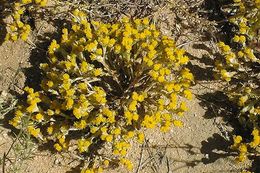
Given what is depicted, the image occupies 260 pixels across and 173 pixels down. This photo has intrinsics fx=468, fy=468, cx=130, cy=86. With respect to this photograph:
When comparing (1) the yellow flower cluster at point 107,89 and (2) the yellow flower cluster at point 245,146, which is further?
(2) the yellow flower cluster at point 245,146

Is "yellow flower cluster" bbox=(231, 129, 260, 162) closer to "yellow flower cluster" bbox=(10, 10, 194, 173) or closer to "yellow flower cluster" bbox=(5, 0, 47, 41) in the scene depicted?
"yellow flower cluster" bbox=(10, 10, 194, 173)

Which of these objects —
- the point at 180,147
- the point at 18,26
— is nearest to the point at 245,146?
the point at 180,147

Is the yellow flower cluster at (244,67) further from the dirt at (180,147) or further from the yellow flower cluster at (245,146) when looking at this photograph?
the dirt at (180,147)

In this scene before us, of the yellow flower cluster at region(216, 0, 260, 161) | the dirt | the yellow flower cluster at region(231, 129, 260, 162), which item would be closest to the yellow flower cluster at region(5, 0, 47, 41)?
the dirt

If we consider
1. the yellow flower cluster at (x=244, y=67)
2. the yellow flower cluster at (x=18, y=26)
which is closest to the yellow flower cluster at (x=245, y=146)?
the yellow flower cluster at (x=244, y=67)

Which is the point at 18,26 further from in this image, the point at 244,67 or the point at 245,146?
the point at 245,146
